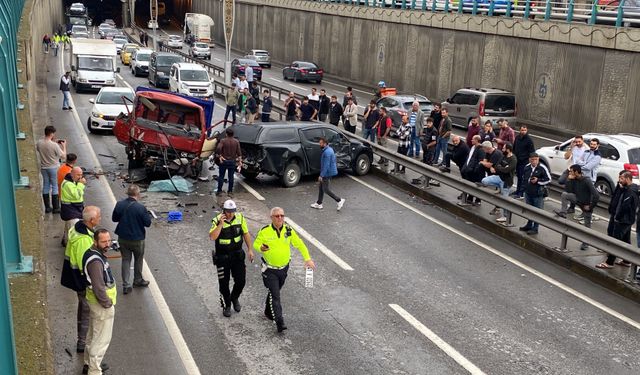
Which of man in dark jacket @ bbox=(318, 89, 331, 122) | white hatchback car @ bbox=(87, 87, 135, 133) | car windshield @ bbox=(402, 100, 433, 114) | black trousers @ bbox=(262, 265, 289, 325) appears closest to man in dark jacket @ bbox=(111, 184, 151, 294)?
black trousers @ bbox=(262, 265, 289, 325)

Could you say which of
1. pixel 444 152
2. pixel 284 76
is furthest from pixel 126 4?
pixel 444 152

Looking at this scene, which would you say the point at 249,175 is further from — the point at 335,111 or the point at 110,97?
the point at 110,97

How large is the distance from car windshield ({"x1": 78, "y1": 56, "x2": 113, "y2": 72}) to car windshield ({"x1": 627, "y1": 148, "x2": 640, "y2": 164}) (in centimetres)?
2651

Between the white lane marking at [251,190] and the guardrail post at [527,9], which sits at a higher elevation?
the guardrail post at [527,9]

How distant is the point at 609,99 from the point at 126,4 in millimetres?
87317

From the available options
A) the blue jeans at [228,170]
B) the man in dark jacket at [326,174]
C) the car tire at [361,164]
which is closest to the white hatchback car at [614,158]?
the car tire at [361,164]

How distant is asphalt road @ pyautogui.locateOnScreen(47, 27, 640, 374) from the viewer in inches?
375

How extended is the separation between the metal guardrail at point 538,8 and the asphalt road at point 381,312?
57.0 ft

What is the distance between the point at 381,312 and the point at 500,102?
2102cm

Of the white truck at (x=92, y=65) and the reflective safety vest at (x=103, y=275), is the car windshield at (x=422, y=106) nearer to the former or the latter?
the white truck at (x=92, y=65)

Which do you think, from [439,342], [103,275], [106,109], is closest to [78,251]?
[103,275]

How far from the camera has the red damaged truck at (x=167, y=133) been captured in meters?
19.1

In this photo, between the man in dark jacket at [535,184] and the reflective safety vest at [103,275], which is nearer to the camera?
the reflective safety vest at [103,275]

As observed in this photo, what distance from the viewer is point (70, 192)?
12.4 m
